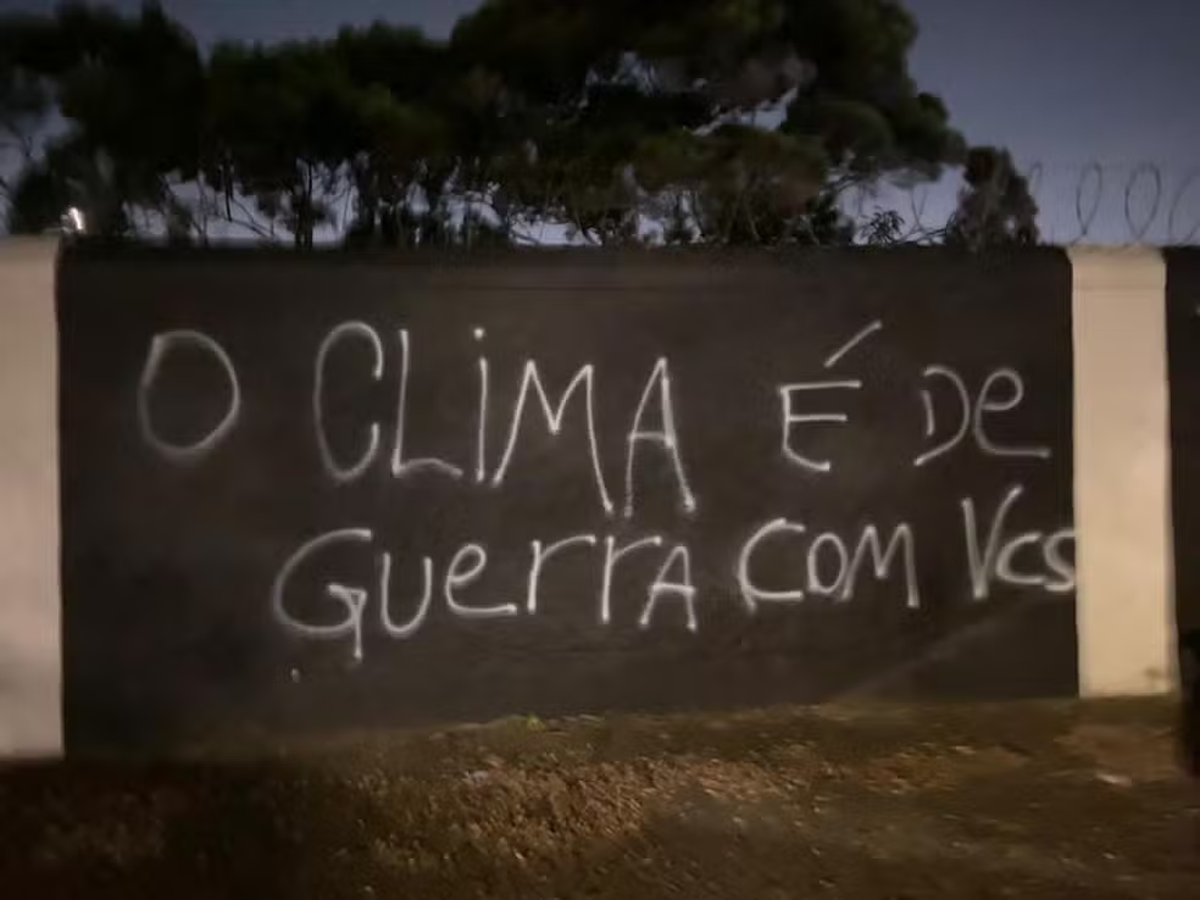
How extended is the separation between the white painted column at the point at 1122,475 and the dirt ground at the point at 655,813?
227 millimetres

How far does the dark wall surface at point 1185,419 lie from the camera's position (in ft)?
17.4

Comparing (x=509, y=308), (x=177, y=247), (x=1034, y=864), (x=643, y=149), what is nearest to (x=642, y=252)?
(x=509, y=308)

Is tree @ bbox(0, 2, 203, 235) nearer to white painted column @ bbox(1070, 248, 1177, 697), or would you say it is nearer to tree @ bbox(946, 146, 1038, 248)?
tree @ bbox(946, 146, 1038, 248)

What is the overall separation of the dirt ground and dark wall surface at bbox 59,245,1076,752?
195 millimetres

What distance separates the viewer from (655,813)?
171 inches

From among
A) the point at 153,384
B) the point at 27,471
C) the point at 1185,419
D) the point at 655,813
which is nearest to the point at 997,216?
the point at 1185,419

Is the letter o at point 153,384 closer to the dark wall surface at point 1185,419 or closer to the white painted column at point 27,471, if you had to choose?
the white painted column at point 27,471

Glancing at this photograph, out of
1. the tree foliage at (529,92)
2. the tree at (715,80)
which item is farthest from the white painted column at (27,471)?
the tree at (715,80)

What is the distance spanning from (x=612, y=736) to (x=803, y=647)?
83 centimetres

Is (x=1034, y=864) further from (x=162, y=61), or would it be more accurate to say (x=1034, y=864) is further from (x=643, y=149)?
(x=162, y=61)

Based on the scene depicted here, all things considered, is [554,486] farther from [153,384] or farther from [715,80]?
[715,80]

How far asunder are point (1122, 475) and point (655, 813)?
240 centimetres

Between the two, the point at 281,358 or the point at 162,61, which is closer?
the point at 281,358

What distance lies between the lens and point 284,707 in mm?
4941
